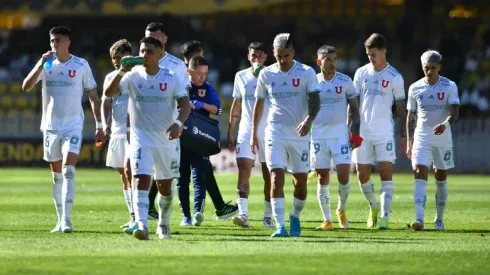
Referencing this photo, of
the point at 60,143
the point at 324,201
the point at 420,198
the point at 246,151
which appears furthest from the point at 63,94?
the point at 420,198

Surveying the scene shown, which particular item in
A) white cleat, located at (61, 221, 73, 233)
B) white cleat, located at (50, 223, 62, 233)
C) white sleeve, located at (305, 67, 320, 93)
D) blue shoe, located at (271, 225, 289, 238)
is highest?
white sleeve, located at (305, 67, 320, 93)

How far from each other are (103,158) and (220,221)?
20.3 meters

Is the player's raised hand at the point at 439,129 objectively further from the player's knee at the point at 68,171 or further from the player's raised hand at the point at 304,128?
the player's knee at the point at 68,171

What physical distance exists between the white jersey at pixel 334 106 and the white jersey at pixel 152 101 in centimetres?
303

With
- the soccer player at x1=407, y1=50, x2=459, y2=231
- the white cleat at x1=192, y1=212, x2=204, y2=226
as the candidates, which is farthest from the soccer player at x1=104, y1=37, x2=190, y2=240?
the soccer player at x1=407, y1=50, x2=459, y2=231

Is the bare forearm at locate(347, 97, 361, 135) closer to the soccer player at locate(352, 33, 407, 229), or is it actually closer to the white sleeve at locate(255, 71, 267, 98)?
the soccer player at locate(352, 33, 407, 229)

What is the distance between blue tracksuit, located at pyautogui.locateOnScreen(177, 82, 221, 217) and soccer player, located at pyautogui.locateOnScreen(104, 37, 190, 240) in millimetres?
3172

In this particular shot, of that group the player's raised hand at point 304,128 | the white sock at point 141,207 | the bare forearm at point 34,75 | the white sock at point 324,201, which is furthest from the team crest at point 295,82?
the bare forearm at point 34,75

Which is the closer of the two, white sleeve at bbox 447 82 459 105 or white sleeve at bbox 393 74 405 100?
white sleeve at bbox 447 82 459 105

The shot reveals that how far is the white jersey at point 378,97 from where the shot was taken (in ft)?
54.5

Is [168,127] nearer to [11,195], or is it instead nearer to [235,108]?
[235,108]

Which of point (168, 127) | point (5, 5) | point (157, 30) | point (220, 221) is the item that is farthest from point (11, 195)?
point (5, 5)

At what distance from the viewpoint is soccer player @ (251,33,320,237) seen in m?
14.3

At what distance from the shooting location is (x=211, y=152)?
56.6 ft
